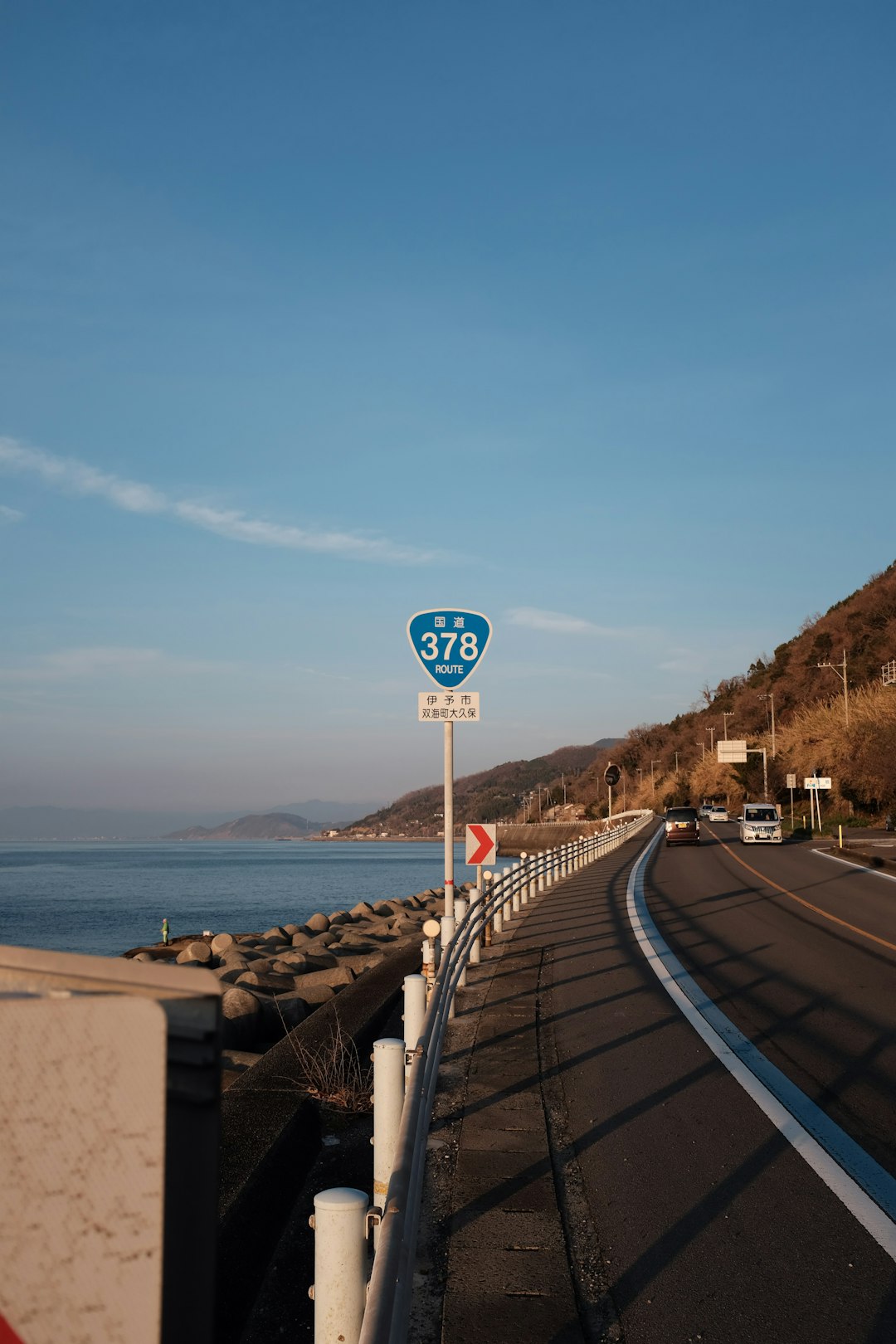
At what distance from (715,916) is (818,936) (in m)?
3.09

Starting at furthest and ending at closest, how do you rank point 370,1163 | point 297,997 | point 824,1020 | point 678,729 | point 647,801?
point 678,729
point 647,801
point 297,997
point 824,1020
point 370,1163

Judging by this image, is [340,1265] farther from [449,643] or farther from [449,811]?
[449,643]

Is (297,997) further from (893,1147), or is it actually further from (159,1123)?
(159,1123)

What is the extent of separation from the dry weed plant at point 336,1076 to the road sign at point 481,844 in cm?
409

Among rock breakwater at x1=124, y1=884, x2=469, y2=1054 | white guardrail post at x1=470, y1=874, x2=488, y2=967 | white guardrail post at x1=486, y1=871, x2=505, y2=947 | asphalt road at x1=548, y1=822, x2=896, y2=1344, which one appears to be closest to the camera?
asphalt road at x1=548, y1=822, x2=896, y2=1344

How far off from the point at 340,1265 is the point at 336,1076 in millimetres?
4904

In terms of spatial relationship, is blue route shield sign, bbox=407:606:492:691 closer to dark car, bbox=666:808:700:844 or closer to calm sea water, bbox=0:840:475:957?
calm sea water, bbox=0:840:475:957

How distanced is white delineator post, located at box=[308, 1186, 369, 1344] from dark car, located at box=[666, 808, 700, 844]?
45903 mm

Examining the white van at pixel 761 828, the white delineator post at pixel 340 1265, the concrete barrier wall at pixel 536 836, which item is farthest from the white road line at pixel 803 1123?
the concrete barrier wall at pixel 536 836

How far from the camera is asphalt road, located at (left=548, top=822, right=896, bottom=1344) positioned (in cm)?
427

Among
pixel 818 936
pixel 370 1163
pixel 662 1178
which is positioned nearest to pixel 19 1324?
pixel 662 1178

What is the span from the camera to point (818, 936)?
16.3 meters

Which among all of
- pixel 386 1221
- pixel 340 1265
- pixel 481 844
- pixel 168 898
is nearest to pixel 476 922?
pixel 481 844

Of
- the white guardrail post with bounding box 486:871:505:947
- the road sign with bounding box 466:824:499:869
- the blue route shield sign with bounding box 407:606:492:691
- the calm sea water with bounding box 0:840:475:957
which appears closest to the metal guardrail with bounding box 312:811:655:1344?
the blue route shield sign with bounding box 407:606:492:691
